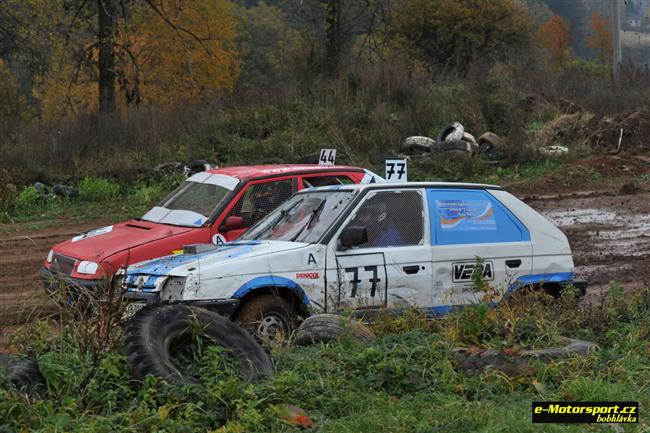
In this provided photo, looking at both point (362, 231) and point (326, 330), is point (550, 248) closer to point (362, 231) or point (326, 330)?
point (362, 231)

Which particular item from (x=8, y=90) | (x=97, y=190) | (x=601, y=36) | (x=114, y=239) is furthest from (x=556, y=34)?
(x=114, y=239)

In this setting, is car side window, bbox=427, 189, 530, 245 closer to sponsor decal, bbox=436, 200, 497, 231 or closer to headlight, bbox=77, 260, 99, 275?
sponsor decal, bbox=436, 200, 497, 231

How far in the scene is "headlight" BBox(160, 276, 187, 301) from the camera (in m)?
8.27

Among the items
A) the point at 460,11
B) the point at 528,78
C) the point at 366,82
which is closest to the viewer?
the point at 366,82

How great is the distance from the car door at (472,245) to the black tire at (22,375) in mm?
4075

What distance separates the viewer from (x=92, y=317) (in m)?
6.52

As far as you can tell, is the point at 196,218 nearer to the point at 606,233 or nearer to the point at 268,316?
the point at 268,316

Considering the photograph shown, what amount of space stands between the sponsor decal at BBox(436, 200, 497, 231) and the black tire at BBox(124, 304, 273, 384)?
3.10m

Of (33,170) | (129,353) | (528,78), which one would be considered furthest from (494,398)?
(528,78)

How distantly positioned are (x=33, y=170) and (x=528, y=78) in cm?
1648

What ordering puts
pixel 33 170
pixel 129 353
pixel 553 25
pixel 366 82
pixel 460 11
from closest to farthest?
pixel 129 353
pixel 33 170
pixel 366 82
pixel 460 11
pixel 553 25

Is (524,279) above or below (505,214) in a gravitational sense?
below

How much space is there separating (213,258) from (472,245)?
97.5 inches

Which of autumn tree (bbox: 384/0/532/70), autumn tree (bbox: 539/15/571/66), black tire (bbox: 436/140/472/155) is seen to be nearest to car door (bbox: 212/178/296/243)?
black tire (bbox: 436/140/472/155)
